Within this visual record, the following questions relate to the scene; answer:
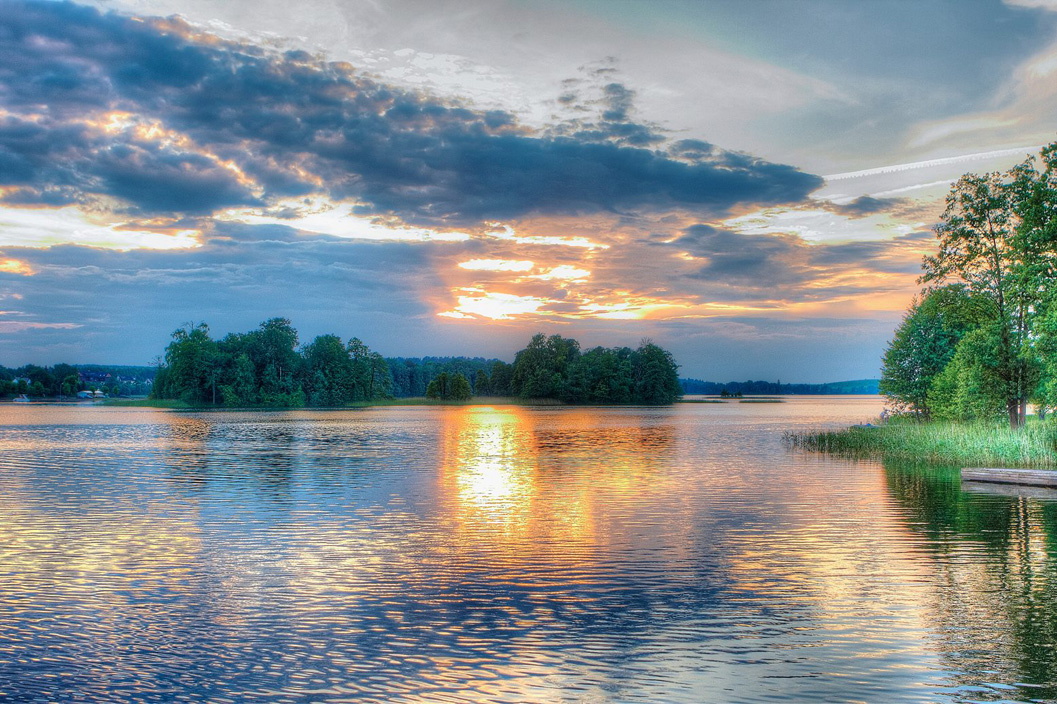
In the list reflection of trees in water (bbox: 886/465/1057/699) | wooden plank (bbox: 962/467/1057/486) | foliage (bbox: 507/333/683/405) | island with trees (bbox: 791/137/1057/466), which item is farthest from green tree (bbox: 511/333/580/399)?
reflection of trees in water (bbox: 886/465/1057/699)

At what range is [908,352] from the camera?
58.3 metres

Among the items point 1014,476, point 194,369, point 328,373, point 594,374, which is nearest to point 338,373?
point 328,373

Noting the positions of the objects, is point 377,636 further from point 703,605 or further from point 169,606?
point 703,605

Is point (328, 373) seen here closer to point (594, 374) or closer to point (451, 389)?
point (451, 389)

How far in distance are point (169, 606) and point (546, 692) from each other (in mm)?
6797

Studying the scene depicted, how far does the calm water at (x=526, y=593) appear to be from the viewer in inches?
336

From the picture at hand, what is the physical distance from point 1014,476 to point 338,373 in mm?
149989

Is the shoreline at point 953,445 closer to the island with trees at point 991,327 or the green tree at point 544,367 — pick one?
the island with trees at point 991,327

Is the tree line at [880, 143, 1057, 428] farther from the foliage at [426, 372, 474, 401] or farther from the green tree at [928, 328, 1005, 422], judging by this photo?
the foliage at [426, 372, 474, 401]

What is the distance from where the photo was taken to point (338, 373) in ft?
542

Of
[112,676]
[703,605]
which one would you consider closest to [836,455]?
[703,605]

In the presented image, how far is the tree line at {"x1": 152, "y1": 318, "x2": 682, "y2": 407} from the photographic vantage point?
14850 centimetres

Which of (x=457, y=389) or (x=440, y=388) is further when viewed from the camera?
(x=440, y=388)

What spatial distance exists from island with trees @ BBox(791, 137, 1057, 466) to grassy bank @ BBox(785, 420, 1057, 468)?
7cm
